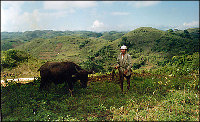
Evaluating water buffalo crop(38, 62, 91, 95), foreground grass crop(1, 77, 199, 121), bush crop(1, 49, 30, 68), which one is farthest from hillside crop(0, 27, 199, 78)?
foreground grass crop(1, 77, 199, 121)

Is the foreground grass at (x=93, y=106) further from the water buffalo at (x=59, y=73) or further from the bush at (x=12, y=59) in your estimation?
the bush at (x=12, y=59)

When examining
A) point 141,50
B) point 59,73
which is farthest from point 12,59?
point 141,50

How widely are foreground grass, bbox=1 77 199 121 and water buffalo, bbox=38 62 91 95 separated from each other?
0.60m

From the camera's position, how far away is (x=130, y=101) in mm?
6781

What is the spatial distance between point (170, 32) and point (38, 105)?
77.6 m

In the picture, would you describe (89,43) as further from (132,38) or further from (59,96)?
(59,96)

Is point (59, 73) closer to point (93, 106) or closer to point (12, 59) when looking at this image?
point (93, 106)

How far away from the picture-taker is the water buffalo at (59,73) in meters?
7.25

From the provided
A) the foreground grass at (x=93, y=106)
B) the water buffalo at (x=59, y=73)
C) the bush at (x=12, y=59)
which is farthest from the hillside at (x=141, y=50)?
the foreground grass at (x=93, y=106)

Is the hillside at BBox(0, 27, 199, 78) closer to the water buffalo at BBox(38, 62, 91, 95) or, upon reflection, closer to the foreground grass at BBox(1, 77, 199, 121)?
the water buffalo at BBox(38, 62, 91, 95)

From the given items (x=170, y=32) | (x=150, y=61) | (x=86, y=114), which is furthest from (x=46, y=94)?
(x=170, y=32)

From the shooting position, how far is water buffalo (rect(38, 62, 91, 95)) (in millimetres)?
7250

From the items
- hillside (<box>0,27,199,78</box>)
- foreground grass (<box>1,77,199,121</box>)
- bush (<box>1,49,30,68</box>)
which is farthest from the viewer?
hillside (<box>0,27,199,78</box>)

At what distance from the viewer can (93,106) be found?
625 centimetres
